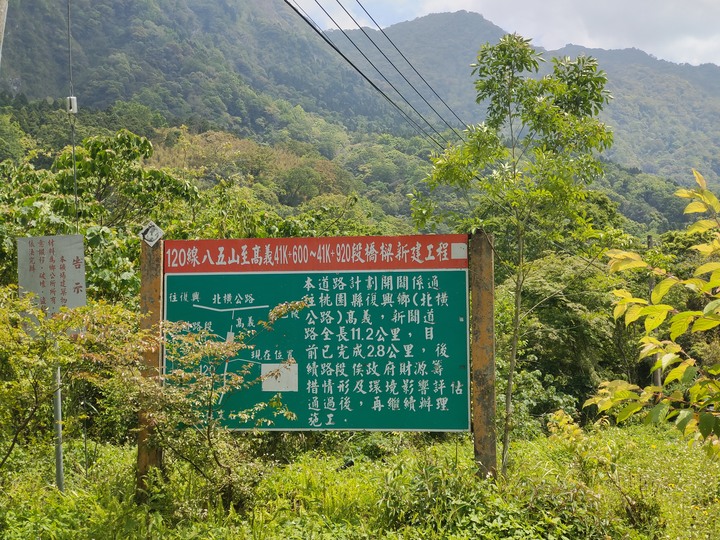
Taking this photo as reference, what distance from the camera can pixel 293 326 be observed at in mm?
5453

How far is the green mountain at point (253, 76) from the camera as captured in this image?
70.1 meters

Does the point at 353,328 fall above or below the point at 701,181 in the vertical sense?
below

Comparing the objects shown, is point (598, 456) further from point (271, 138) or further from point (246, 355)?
point (271, 138)

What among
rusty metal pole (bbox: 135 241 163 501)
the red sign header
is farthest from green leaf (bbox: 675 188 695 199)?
rusty metal pole (bbox: 135 241 163 501)

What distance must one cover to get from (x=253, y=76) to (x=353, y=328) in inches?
3881

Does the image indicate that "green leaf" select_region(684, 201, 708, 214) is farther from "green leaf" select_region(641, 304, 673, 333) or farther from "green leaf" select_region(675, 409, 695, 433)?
"green leaf" select_region(675, 409, 695, 433)

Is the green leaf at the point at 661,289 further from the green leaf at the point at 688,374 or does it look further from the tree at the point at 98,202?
the tree at the point at 98,202

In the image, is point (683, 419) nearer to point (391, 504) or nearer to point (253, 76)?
point (391, 504)

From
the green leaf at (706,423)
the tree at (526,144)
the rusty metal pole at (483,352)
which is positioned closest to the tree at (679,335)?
the green leaf at (706,423)

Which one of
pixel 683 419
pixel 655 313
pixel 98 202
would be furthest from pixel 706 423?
pixel 98 202

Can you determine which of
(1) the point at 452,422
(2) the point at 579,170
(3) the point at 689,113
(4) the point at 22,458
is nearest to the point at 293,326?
(1) the point at 452,422

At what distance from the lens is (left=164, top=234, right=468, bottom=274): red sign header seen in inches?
210

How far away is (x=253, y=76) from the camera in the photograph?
324ft

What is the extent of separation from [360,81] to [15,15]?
164ft
